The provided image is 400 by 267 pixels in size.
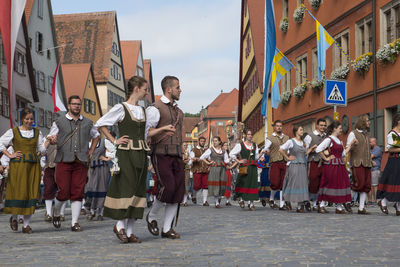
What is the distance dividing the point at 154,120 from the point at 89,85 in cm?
4710

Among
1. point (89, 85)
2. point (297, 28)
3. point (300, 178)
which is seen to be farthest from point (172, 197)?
point (89, 85)

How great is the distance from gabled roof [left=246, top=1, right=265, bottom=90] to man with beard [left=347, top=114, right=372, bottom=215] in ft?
84.1

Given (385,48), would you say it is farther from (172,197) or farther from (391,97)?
(172,197)

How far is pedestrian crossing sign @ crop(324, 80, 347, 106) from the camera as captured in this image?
15.1 metres

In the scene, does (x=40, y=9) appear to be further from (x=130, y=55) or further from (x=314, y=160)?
(x=314, y=160)

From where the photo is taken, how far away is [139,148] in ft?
26.2

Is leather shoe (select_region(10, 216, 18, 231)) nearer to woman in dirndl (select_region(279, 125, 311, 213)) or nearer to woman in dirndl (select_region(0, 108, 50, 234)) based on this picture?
woman in dirndl (select_region(0, 108, 50, 234))

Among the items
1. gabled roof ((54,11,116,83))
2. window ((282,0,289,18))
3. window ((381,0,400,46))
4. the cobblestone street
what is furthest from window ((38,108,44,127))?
the cobblestone street

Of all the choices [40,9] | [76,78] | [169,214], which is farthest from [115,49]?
[169,214]

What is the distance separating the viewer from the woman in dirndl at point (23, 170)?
9.87 meters

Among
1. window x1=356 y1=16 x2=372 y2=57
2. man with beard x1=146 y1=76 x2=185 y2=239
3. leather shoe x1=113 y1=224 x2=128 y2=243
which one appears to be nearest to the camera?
leather shoe x1=113 y1=224 x2=128 y2=243

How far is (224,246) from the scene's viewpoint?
735cm

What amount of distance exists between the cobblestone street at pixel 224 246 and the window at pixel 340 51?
14308mm

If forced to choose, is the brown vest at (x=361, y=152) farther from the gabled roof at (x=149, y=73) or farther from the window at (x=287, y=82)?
the gabled roof at (x=149, y=73)
